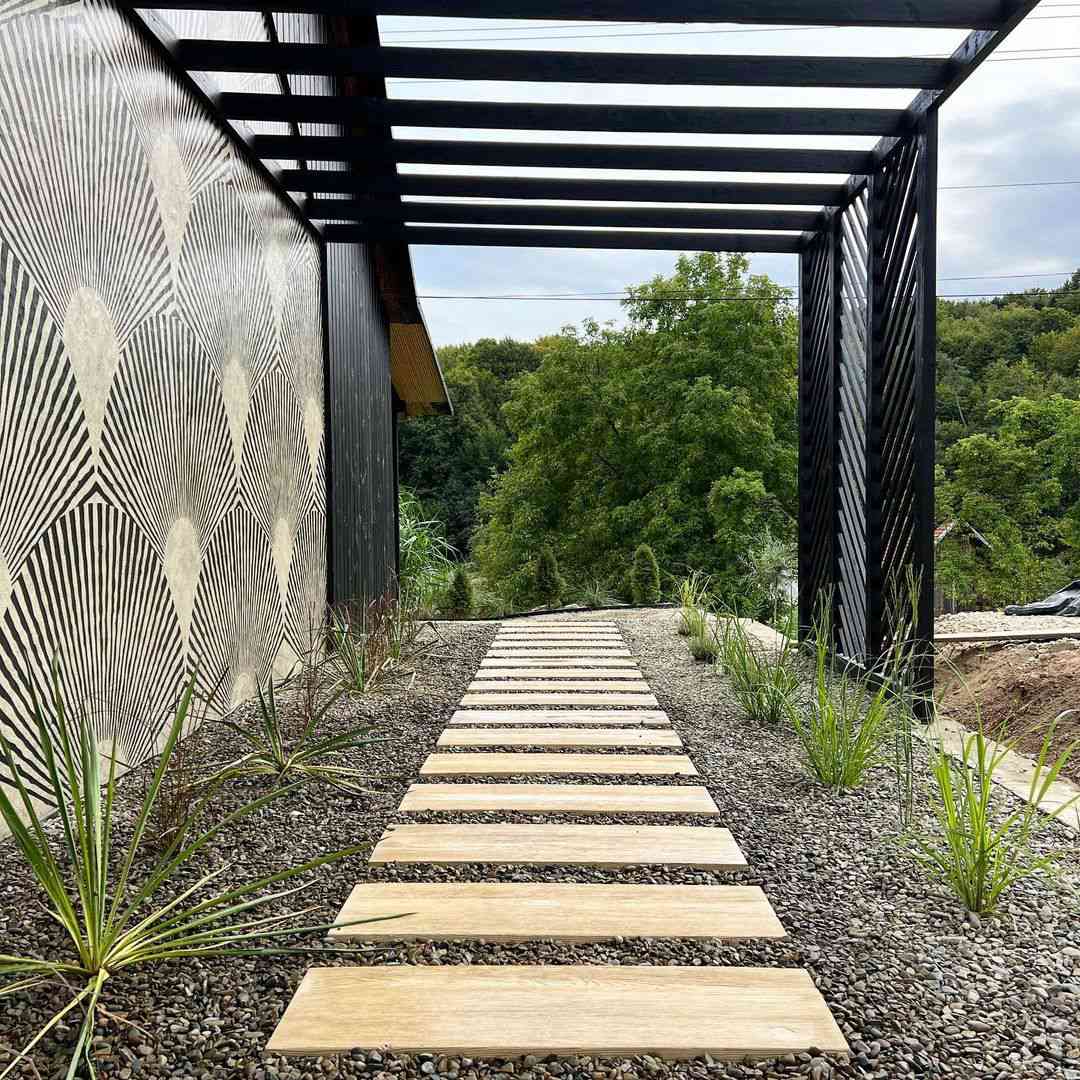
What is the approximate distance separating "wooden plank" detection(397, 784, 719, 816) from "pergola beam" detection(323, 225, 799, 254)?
145 inches

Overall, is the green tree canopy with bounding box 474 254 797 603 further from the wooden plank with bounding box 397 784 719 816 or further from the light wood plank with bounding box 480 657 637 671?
the wooden plank with bounding box 397 784 719 816

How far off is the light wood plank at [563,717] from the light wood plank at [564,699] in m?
0.11

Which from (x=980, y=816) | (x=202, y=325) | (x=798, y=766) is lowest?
(x=798, y=766)

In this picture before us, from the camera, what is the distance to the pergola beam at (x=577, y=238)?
539 cm

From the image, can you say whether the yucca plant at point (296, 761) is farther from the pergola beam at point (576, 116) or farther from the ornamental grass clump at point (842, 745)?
the pergola beam at point (576, 116)

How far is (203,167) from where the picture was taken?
379cm

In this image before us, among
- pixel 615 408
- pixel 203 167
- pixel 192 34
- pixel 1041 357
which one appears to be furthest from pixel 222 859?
pixel 1041 357

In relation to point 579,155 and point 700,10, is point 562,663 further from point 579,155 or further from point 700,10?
point 700,10

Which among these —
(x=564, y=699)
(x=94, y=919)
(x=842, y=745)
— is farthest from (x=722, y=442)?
(x=94, y=919)

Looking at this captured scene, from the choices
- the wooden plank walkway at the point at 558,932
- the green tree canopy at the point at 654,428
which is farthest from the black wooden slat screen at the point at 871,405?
the green tree canopy at the point at 654,428

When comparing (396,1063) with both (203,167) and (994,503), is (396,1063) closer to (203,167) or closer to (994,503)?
(203,167)

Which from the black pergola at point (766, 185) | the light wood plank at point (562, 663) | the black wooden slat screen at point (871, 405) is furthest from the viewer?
the light wood plank at point (562, 663)

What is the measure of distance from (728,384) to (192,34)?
39.5ft

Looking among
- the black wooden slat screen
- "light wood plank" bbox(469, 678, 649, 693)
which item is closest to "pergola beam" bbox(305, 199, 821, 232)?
the black wooden slat screen
